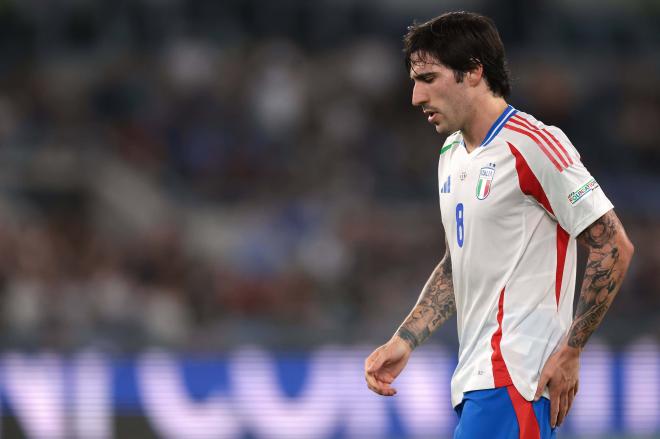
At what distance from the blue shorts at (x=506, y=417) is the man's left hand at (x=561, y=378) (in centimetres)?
3

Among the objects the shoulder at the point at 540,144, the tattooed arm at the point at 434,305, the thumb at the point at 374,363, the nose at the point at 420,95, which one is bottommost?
the thumb at the point at 374,363

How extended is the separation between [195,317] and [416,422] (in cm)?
236

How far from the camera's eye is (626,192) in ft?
38.5

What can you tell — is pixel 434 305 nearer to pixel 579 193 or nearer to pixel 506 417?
pixel 506 417

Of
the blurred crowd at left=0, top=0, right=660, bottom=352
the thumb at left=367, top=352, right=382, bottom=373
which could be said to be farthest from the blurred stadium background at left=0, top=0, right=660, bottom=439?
the thumb at left=367, top=352, right=382, bottom=373

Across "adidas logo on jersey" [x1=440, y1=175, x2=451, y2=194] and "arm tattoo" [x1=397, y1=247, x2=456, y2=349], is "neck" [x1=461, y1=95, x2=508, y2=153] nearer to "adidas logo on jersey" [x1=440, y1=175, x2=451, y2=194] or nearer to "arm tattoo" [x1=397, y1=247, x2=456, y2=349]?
"adidas logo on jersey" [x1=440, y1=175, x2=451, y2=194]

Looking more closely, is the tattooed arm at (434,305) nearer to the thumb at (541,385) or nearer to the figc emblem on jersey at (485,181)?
the figc emblem on jersey at (485,181)

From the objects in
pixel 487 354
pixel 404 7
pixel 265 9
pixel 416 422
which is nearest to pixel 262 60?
pixel 265 9

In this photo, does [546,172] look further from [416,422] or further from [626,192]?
[626,192]

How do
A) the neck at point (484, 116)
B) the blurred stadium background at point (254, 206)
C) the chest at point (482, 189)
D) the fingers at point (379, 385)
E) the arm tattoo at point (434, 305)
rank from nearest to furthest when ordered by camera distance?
the chest at point (482, 189), the neck at point (484, 116), the fingers at point (379, 385), the arm tattoo at point (434, 305), the blurred stadium background at point (254, 206)

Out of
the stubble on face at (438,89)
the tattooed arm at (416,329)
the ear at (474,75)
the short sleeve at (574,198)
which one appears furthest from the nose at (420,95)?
the tattooed arm at (416,329)

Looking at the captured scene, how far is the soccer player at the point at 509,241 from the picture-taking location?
3.45 m

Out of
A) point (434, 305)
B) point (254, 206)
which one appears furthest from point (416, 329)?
point (254, 206)

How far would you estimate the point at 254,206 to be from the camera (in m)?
11.7
